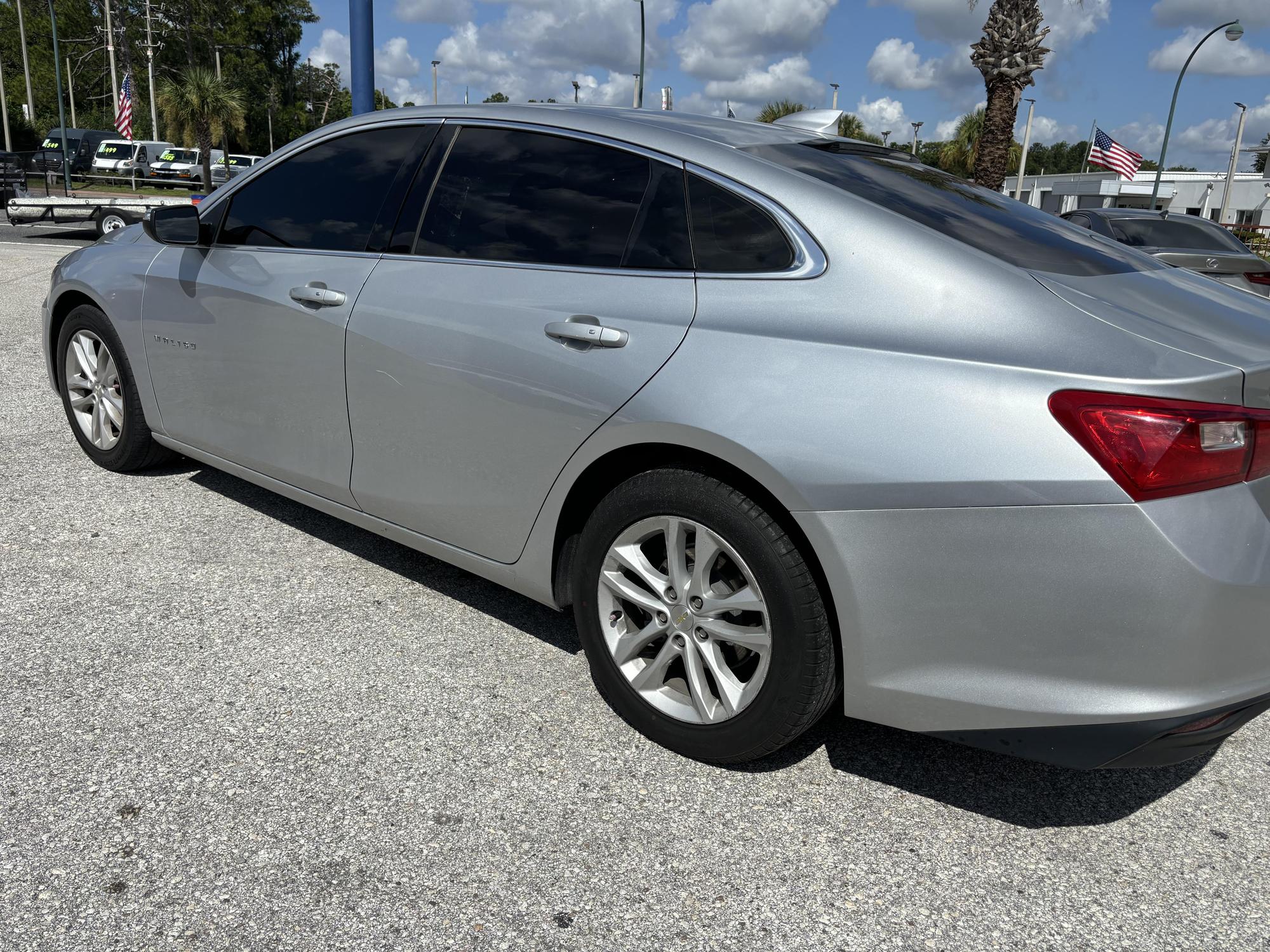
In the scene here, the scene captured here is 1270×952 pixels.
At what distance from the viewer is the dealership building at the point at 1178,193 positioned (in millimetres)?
55969

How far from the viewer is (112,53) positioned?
53.1 meters

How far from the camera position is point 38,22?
2660 inches

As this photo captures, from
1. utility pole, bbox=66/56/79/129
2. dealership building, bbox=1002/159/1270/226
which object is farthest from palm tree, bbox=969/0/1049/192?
utility pole, bbox=66/56/79/129

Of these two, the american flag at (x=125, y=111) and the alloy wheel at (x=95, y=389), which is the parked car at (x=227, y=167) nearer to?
the american flag at (x=125, y=111)

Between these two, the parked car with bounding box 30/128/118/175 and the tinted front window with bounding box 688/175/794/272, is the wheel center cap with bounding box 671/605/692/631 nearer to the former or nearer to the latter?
the tinted front window with bounding box 688/175/794/272

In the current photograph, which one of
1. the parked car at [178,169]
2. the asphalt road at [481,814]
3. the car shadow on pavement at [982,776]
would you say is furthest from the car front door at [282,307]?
the parked car at [178,169]

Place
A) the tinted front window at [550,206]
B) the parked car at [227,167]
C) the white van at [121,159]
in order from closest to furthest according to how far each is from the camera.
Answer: the tinted front window at [550,206]
the white van at [121,159]
the parked car at [227,167]

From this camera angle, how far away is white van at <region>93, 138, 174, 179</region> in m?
38.8

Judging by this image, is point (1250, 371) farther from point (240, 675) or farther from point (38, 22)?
point (38, 22)

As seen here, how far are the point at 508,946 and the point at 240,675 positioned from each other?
139 cm

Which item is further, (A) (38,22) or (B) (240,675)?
(A) (38,22)

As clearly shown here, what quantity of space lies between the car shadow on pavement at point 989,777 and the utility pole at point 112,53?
52555mm

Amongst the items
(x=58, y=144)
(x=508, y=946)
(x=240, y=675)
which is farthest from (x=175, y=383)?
(x=58, y=144)

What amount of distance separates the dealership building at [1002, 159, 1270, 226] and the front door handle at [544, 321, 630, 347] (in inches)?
2194
